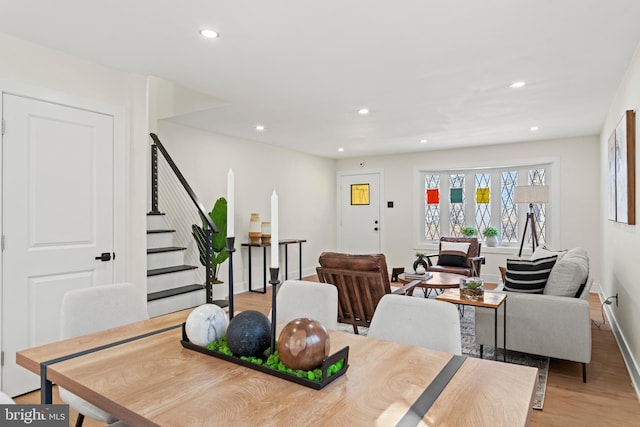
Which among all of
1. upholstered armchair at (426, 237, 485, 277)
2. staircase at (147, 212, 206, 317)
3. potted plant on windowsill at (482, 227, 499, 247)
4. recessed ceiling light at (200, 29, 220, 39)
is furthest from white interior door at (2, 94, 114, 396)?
potted plant on windowsill at (482, 227, 499, 247)

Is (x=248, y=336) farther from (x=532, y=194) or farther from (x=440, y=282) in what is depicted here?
(x=532, y=194)

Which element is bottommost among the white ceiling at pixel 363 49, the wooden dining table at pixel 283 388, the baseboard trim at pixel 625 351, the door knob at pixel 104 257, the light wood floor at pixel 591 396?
the light wood floor at pixel 591 396

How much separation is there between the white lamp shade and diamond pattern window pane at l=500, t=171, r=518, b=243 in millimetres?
1133

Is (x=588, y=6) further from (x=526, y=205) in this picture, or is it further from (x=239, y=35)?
(x=526, y=205)

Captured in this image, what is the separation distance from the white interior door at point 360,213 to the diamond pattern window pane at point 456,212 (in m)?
1.31

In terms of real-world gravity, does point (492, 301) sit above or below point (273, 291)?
below

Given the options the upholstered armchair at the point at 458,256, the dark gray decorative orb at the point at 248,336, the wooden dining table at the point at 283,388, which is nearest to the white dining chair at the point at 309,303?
the wooden dining table at the point at 283,388

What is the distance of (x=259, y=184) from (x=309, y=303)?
13.8 ft

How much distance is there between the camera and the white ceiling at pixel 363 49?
81.4 inches

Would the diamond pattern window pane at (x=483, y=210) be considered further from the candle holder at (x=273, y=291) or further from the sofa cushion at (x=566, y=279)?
the candle holder at (x=273, y=291)

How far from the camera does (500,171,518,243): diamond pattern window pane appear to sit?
6305 mm

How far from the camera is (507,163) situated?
6160mm

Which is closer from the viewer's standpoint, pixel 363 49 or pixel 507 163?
pixel 363 49

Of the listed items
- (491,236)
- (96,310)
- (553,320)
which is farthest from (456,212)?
(96,310)
